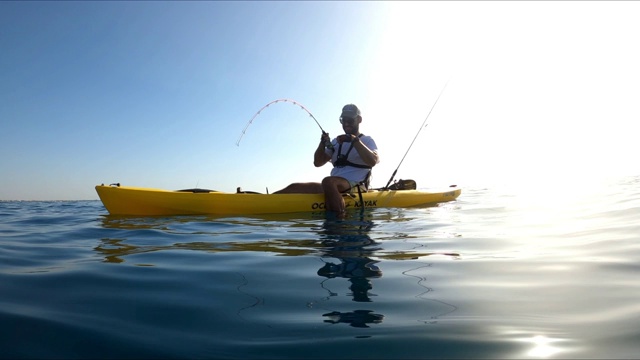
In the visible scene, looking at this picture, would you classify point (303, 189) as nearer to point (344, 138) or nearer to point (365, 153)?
point (344, 138)

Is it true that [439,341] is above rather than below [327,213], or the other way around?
below

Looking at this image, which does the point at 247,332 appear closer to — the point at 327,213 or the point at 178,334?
the point at 178,334

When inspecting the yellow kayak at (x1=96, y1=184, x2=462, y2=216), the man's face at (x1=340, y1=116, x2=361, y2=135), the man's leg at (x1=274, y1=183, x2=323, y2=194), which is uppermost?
the man's face at (x1=340, y1=116, x2=361, y2=135)

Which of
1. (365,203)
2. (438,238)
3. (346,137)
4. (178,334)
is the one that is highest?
(346,137)

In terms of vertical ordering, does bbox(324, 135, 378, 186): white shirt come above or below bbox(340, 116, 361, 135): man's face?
below

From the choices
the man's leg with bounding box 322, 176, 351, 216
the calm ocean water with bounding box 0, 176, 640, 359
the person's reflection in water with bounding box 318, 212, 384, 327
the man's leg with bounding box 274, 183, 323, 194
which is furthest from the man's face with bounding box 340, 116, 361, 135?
the calm ocean water with bounding box 0, 176, 640, 359

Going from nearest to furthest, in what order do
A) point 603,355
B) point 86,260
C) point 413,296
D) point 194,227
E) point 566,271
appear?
1. point 603,355
2. point 413,296
3. point 566,271
4. point 86,260
5. point 194,227

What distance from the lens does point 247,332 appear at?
4.98 feet

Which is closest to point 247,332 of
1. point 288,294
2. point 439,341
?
point 288,294

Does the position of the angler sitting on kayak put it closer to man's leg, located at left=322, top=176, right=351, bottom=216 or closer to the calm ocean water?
man's leg, located at left=322, top=176, right=351, bottom=216

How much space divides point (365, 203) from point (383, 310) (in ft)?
18.7

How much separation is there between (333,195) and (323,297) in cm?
472

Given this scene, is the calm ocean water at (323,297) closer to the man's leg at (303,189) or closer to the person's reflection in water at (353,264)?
the person's reflection in water at (353,264)

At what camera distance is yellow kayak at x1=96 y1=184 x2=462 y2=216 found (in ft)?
20.7
